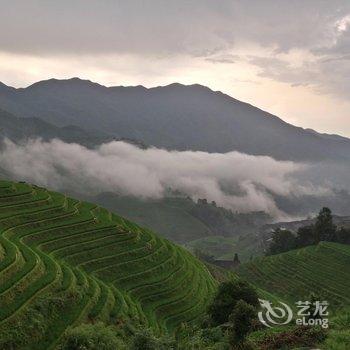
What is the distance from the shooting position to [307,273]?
99.0 metres

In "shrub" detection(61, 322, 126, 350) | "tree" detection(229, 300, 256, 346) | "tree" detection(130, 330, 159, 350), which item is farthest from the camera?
"shrub" detection(61, 322, 126, 350)

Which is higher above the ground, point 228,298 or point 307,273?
point 228,298

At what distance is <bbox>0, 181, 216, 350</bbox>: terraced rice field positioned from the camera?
1512 inches

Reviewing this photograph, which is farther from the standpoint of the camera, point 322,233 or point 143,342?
point 322,233

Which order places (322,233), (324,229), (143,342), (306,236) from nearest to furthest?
1. (143,342)
2. (324,229)
3. (322,233)
4. (306,236)

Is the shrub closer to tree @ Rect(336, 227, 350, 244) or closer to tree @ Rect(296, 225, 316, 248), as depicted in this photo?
tree @ Rect(336, 227, 350, 244)

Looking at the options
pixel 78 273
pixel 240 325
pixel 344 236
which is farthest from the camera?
pixel 344 236

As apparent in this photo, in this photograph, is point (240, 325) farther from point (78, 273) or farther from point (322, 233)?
point (322, 233)

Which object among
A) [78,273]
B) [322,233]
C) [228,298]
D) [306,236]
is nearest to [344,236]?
[322,233]

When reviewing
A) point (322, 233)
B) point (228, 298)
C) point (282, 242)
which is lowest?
point (282, 242)

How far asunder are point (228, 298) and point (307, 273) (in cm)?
5766

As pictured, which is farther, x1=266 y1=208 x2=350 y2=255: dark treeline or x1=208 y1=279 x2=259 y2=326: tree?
x1=266 y1=208 x2=350 y2=255: dark treeline

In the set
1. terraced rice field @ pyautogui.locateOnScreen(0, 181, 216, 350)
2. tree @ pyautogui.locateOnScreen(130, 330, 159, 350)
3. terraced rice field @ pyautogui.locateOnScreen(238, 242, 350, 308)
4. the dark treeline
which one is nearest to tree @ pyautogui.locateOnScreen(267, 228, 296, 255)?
the dark treeline

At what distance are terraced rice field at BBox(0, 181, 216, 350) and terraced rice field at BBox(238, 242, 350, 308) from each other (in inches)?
892
